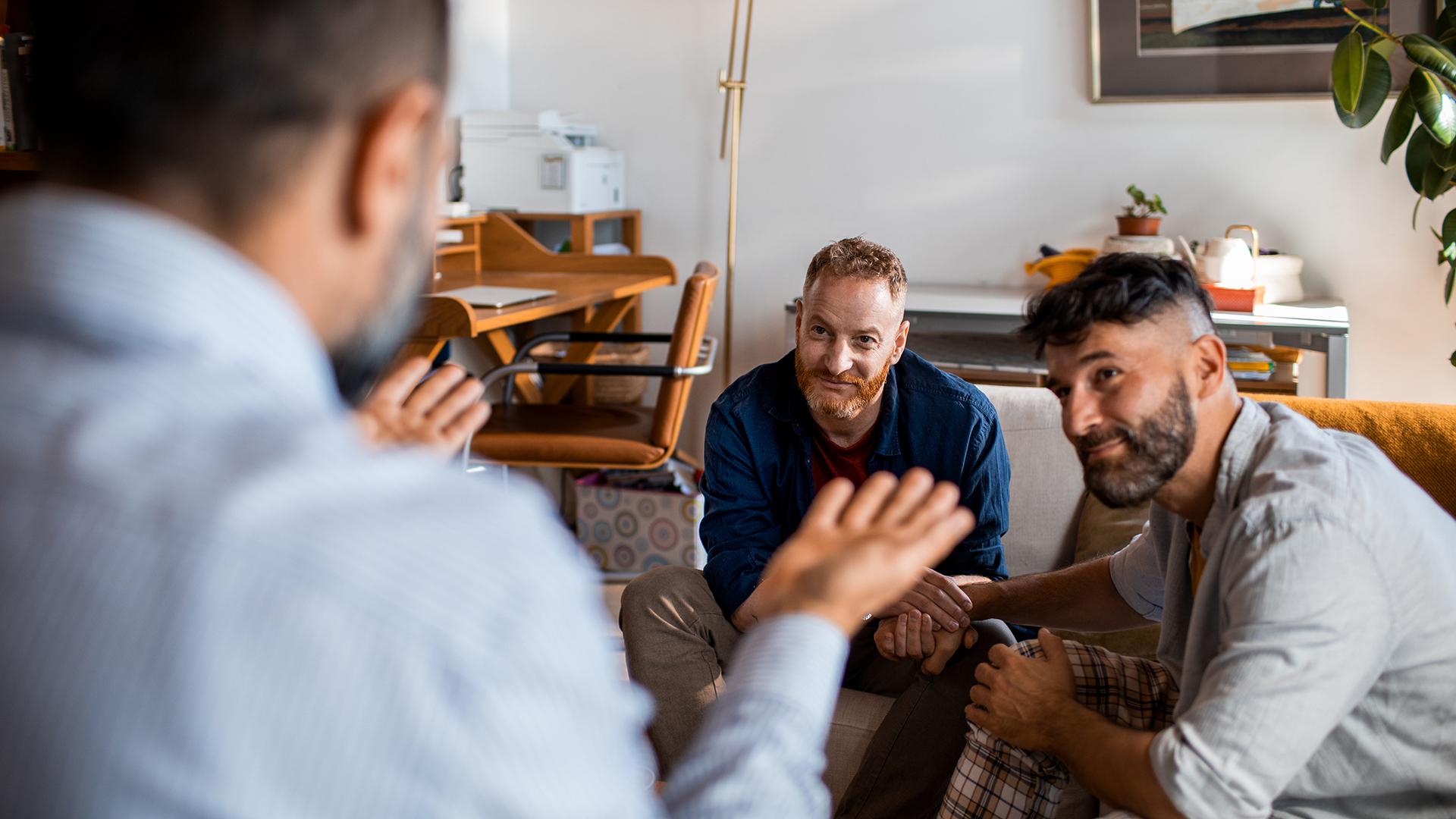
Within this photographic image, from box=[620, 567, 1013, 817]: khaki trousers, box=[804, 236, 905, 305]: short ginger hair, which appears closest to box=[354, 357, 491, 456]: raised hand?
box=[620, 567, 1013, 817]: khaki trousers

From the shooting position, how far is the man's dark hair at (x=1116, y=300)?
1.34 meters

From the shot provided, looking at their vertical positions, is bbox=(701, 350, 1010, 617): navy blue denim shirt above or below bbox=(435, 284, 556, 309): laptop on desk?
below

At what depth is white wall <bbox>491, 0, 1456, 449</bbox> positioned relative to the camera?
3.88 metres

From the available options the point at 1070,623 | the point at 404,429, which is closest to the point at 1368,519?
the point at 1070,623

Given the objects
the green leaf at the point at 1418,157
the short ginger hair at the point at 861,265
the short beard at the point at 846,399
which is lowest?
the short beard at the point at 846,399

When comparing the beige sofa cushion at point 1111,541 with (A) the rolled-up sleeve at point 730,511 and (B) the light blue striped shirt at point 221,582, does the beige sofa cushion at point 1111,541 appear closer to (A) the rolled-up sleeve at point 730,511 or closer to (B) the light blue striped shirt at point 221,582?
(A) the rolled-up sleeve at point 730,511

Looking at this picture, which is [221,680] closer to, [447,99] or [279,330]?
[279,330]

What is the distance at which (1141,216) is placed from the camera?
382 cm

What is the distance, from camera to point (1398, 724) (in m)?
1.25

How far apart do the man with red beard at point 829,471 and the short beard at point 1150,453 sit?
2.07 ft

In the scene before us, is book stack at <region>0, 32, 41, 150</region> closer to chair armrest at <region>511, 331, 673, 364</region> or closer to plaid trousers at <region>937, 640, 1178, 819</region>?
chair armrest at <region>511, 331, 673, 364</region>

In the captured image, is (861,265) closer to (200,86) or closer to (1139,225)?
(200,86)

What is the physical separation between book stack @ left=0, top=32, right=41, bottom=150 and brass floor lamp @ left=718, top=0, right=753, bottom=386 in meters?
2.13

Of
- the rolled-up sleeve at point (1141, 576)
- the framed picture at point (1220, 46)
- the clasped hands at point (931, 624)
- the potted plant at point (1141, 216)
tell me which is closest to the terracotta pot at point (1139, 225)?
the potted plant at point (1141, 216)
